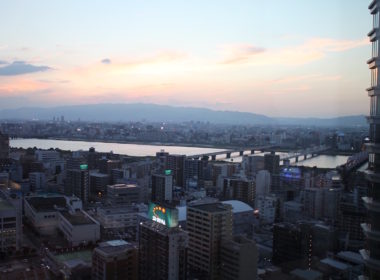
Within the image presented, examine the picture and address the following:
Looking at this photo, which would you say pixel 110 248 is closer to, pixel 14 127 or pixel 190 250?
pixel 190 250

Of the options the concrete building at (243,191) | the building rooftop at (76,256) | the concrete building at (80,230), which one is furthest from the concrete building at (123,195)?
the building rooftop at (76,256)

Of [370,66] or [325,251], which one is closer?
[370,66]

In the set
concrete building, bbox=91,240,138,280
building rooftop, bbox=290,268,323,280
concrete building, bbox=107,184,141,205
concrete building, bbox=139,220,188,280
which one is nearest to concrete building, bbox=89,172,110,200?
concrete building, bbox=107,184,141,205

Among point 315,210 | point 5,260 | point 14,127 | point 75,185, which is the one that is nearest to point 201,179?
point 75,185

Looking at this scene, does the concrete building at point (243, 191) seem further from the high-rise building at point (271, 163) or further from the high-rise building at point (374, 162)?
the high-rise building at point (374, 162)

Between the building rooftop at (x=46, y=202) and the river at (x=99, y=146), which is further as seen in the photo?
the river at (x=99, y=146)

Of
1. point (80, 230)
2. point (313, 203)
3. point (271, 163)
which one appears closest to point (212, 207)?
point (80, 230)
